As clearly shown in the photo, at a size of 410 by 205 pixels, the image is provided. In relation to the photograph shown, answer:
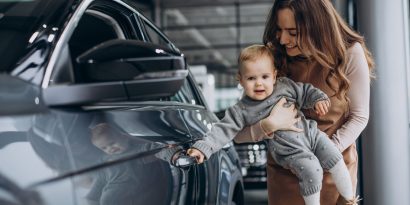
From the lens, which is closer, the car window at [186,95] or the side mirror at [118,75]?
the side mirror at [118,75]

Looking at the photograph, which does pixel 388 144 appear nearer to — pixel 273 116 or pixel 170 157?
pixel 273 116

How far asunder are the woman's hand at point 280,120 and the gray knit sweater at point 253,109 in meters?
0.02

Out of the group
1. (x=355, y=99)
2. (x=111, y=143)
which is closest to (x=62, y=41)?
(x=111, y=143)

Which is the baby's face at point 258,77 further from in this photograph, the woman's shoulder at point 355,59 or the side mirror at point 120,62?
the side mirror at point 120,62

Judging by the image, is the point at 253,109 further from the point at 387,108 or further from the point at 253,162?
the point at 253,162

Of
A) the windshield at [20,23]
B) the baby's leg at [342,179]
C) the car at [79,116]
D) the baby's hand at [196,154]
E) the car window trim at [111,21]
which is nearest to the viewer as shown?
the car at [79,116]

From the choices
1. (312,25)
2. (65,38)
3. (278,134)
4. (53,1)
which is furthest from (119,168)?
(312,25)

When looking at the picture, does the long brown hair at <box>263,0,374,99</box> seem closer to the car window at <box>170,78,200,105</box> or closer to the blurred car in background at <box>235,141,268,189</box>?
the car window at <box>170,78,200,105</box>

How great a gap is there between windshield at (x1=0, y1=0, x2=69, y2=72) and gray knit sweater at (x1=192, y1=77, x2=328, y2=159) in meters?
0.68

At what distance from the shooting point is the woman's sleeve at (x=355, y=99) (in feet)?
7.76

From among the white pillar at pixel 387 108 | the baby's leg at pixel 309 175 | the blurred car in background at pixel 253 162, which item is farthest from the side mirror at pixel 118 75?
the blurred car in background at pixel 253 162

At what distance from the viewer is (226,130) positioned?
90.0 inches

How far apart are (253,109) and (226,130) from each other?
0.41 ft

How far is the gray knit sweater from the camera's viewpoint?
89.3 inches
